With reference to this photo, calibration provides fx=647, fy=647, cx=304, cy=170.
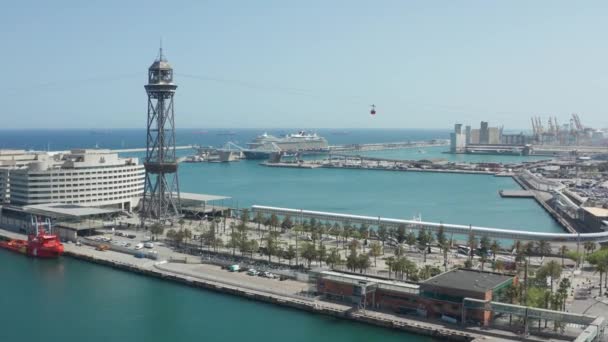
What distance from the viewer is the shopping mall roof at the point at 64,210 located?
18.3m

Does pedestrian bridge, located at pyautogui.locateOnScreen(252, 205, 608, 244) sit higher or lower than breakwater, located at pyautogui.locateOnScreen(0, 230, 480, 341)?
higher

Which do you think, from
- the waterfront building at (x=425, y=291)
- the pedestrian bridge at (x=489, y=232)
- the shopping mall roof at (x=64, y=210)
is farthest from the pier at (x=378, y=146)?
the waterfront building at (x=425, y=291)

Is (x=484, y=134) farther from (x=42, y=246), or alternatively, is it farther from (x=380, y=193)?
(x=42, y=246)

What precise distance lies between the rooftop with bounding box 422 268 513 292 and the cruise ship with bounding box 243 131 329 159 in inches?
1717

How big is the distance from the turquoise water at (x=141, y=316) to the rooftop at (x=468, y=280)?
1.04 m

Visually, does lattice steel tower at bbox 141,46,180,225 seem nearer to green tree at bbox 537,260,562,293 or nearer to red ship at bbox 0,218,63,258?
red ship at bbox 0,218,63,258

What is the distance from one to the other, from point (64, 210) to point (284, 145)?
43072 millimetres

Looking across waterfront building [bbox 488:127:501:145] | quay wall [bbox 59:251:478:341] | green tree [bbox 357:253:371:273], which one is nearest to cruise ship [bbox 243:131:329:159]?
waterfront building [bbox 488:127:501:145]

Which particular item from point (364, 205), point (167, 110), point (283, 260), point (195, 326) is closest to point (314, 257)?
point (283, 260)

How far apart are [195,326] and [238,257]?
4329 mm

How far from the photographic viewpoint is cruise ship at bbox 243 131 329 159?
188 feet

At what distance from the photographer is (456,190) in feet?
105

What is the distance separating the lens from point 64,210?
18.7 metres

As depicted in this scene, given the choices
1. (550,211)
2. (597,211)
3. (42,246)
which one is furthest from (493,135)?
(42,246)
